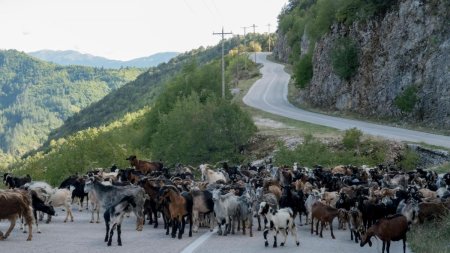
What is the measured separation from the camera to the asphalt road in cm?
1599

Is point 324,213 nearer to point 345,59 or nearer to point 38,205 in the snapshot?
point 38,205

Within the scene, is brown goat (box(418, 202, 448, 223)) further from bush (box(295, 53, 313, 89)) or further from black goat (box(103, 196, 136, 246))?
bush (box(295, 53, 313, 89))

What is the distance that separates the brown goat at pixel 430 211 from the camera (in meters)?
18.1

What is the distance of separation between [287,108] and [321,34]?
10310 mm

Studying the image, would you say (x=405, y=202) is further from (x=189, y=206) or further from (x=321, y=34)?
(x=321, y=34)

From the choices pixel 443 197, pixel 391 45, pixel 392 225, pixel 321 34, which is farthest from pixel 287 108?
pixel 392 225

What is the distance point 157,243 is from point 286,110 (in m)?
54.6

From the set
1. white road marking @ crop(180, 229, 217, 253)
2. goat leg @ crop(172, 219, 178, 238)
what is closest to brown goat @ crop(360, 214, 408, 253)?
white road marking @ crop(180, 229, 217, 253)

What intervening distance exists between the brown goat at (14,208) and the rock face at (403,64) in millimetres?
37348

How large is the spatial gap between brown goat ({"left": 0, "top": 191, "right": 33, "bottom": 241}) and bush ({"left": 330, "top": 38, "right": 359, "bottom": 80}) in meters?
48.5

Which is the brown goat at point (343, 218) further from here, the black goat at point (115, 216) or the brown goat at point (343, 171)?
the brown goat at point (343, 171)

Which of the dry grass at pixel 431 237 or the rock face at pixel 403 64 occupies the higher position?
the rock face at pixel 403 64

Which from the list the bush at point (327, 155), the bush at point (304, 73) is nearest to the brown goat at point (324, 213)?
the bush at point (327, 155)

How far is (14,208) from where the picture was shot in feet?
57.4
